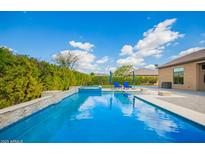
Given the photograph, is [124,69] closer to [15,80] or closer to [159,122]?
[159,122]

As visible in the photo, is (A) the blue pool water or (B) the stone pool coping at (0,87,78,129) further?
(B) the stone pool coping at (0,87,78,129)

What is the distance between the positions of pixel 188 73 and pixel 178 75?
7.78 ft

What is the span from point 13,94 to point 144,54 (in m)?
37.7

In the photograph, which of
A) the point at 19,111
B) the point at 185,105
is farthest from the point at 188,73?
the point at 19,111

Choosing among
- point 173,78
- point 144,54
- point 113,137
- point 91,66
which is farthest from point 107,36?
point 91,66

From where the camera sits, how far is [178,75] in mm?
21844

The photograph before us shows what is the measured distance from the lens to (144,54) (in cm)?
4078

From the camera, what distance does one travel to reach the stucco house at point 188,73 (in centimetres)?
1812

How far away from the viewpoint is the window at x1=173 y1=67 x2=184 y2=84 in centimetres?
2094

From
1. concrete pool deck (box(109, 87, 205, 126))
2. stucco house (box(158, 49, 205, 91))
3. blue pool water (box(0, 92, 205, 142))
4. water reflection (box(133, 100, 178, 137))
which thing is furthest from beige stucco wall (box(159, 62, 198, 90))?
blue pool water (box(0, 92, 205, 142))

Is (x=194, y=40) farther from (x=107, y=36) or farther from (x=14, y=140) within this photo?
(x=14, y=140)

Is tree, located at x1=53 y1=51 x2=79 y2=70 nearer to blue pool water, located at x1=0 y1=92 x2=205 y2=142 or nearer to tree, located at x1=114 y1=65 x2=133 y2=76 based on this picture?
tree, located at x1=114 y1=65 x2=133 y2=76

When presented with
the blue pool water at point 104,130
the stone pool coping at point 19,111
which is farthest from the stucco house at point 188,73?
the stone pool coping at point 19,111

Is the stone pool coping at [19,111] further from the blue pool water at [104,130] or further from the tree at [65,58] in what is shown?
the tree at [65,58]
